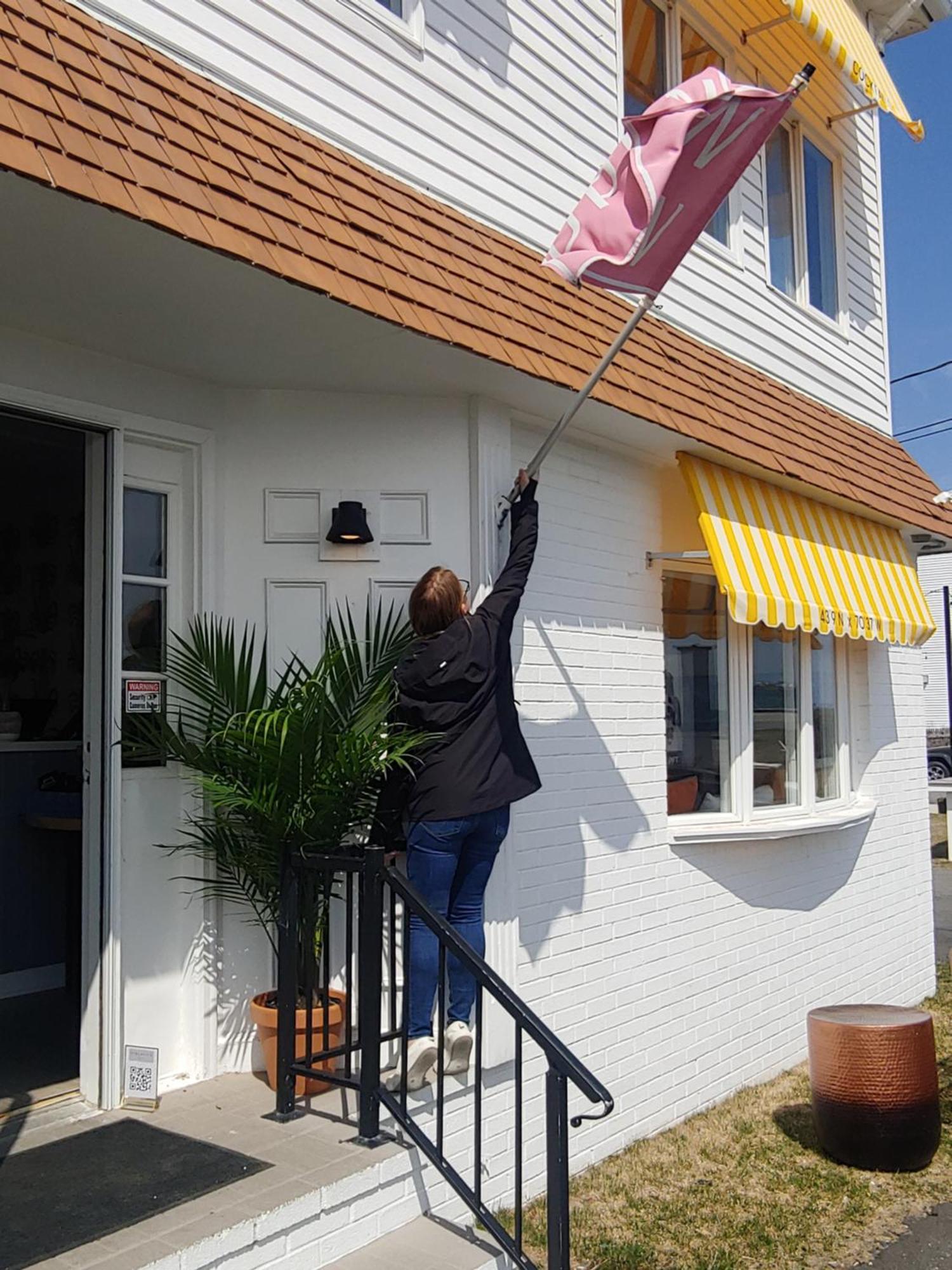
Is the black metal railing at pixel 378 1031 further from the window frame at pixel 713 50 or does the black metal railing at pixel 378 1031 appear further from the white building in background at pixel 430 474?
the window frame at pixel 713 50

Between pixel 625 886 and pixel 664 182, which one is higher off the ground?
pixel 664 182

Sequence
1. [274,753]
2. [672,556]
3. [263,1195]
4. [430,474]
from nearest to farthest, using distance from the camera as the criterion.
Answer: [263,1195]
[274,753]
[430,474]
[672,556]

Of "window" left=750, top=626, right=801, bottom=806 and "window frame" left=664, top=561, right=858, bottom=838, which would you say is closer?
"window frame" left=664, top=561, right=858, bottom=838

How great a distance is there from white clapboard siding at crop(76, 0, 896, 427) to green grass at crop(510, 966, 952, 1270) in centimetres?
423

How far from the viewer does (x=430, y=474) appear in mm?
5039

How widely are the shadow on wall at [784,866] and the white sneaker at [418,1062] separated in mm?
2379

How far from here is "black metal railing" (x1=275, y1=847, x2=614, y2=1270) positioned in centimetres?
344

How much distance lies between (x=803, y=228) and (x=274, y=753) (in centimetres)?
617

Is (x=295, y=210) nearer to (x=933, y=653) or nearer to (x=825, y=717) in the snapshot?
(x=825, y=717)

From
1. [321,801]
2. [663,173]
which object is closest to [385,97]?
[663,173]

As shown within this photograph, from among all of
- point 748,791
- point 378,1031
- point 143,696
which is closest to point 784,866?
point 748,791

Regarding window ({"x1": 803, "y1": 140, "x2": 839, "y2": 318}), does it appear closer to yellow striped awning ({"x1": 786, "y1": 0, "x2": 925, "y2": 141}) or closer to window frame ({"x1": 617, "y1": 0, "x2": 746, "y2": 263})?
yellow striped awning ({"x1": 786, "y1": 0, "x2": 925, "y2": 141})

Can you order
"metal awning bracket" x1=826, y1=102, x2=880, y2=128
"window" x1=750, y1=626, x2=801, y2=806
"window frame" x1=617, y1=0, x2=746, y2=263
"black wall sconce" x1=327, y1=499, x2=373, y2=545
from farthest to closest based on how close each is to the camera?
"metal awning bracket" x1=826, y1=102, x2=880, y2=128
"window" x1=750, y1=626, x2=801, y2=806
"window frame" x1=617, y1=0, x2=746, y2=263
"black wall sconce" x1=327, y1=499, x2=373, y2=545

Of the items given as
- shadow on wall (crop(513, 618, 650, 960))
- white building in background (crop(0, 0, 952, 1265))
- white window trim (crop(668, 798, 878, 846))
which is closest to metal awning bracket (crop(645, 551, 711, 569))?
white building in background (crop(0, 0, 952, 1265))
